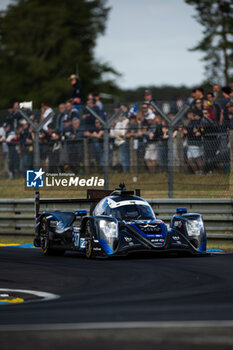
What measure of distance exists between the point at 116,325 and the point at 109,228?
25.4 feet

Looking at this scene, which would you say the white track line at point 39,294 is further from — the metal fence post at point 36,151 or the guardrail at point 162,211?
the metal fence post at point 36,151

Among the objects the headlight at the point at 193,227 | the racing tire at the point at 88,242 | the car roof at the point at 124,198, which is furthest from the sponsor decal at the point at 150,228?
the car roof at the point at 124,198

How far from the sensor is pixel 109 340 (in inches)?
238

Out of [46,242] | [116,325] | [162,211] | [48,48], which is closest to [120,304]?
[116,325]

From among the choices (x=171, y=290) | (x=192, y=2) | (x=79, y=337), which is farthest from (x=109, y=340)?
(x=192, y=2)

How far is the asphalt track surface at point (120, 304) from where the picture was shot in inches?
239

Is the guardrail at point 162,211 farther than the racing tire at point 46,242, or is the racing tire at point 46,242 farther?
the guardrail at point 162,211

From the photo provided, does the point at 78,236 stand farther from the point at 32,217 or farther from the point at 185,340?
the point at 185,340

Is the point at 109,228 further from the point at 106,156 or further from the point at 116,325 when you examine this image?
the point at 116,325

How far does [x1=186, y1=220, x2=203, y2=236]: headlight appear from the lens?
14734mm

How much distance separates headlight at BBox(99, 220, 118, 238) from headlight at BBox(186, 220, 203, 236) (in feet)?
4.00

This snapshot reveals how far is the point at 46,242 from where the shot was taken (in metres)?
16.1

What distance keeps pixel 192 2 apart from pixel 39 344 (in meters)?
40.6

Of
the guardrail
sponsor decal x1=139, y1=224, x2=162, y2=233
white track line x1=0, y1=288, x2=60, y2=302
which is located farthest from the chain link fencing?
white track line x1=0, y1=288, x2=60, y2=302
